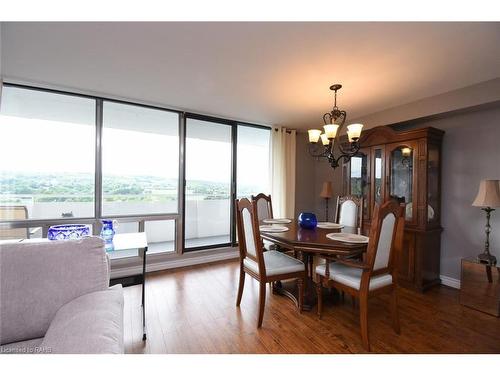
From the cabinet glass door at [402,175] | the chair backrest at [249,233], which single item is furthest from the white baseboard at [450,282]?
the chair backrest at [249,233]

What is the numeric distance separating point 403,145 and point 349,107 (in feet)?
2.74

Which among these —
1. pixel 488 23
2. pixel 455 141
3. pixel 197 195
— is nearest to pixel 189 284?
pixel 197 195

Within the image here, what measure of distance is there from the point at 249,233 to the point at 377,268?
108 centimetres

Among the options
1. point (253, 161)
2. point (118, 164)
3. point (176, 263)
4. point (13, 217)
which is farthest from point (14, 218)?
point (253, 161)

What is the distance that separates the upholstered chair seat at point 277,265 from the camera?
199 centimetres

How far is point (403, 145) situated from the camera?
281 centimetres

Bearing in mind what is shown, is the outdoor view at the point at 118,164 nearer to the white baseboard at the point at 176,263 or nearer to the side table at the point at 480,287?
the white baseboard at the point at 176,263

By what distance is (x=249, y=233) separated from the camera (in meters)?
2.09

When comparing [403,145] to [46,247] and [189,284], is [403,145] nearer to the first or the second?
[189,284]

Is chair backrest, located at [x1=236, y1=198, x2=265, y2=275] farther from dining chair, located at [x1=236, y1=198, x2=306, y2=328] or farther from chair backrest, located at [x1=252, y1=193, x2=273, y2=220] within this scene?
chair backrest, located at [x1=252, y1=193, x2=273, y2=220]

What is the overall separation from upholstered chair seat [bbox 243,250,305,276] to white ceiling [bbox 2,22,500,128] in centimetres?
181

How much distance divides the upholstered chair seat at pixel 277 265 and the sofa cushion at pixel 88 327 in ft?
3.89

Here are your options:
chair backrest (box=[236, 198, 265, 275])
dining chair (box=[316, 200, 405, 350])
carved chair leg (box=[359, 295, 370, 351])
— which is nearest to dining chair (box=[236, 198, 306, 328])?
chair backrest (box=[236, 198, 265, 275])
